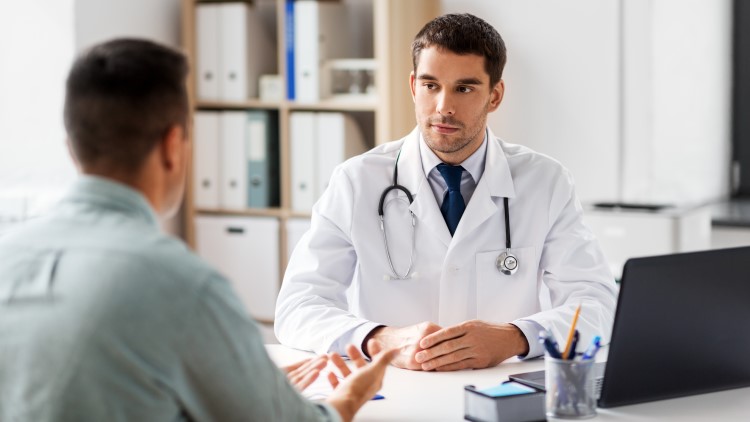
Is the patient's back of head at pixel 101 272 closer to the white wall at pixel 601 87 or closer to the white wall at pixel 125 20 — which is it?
the white wall at pixel 125 20

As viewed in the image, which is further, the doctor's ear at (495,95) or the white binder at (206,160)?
the white binder at (206,160)

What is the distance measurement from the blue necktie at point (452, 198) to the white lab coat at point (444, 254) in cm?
3

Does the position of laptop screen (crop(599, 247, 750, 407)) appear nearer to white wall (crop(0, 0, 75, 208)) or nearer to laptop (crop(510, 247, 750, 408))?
laptop (crop(510, 247, 750, 408))

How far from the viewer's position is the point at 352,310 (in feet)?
7.05

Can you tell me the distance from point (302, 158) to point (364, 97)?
13.3 inches

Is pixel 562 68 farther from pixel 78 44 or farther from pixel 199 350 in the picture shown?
pixel 199 350

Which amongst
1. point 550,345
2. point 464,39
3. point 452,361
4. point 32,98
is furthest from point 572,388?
point 32,98

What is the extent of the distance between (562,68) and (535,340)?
1.99 meters

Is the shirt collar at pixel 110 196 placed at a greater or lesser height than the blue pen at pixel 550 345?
greater

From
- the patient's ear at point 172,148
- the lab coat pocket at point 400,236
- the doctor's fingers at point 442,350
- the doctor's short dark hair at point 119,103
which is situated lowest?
the doctor's fingers at point 442,350

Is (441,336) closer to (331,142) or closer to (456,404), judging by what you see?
(456,404)

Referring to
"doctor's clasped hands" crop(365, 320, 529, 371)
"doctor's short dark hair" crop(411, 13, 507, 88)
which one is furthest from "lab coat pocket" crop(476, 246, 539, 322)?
"doctor's short dark hair" crop(411, 13, 507, 88)

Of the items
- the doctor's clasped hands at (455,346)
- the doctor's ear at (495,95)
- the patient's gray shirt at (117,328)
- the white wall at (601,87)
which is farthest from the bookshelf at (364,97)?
the patient's gray shirt at (117,328)

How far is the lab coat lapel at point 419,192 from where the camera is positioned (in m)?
2.08
